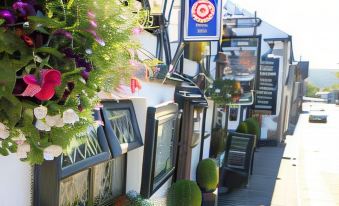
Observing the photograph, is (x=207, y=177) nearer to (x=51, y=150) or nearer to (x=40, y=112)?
(x=51, y=150)

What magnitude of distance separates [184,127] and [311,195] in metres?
5.87

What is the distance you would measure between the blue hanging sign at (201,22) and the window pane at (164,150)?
5.40 ft

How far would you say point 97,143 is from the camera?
3225mm

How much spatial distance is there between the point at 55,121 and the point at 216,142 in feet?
33.9

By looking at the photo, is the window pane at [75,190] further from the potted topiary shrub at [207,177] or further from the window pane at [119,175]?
the potted topiary shrub at [207,177]

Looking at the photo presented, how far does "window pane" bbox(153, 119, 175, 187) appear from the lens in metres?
5.56

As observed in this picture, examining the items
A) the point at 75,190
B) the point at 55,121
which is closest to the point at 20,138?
the point at 55,121

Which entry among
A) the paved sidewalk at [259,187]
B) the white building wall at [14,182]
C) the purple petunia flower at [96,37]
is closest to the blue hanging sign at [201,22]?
the white building wall at [14,182]

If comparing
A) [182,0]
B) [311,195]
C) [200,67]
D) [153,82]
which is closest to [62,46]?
[153,82]

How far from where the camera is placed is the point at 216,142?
11531 millimetres

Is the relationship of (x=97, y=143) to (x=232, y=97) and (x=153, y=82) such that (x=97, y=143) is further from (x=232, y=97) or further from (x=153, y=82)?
(x=232, y=97)

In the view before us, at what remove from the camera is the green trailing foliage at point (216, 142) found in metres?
11.4

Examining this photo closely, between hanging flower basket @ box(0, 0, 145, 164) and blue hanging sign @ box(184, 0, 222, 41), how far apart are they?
5044 millimetres

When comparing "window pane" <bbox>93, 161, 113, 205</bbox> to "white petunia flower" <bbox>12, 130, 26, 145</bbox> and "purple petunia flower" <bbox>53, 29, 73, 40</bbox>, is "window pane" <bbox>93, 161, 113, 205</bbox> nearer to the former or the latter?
"white petunia flower" <bbox>12, 130, 26, 145</bbox>
